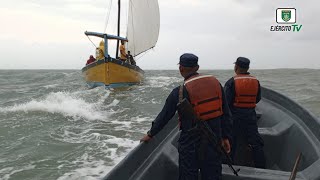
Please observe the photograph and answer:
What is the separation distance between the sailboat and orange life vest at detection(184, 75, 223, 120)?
16.9 meters

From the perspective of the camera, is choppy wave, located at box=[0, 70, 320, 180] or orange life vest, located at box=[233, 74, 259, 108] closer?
orange life vest, located at box=[233, 74, 259, 108]

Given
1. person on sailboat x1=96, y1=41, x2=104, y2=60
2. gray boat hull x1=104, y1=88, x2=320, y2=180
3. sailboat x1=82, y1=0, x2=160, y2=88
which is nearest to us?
gray boat hull x1=104, y1=88, x2=320, y2=180

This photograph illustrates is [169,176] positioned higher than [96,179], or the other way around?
[169,176]

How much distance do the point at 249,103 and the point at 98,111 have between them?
929 centimetres

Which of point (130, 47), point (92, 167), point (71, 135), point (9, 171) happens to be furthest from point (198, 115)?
point (130, 47)

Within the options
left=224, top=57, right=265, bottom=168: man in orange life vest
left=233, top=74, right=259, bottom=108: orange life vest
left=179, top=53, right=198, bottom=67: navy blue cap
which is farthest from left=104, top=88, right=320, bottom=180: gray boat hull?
left=179, top=53, right=198, bottom=67: navy blue cap

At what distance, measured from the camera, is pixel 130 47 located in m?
28.4

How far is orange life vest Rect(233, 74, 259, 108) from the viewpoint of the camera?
4.33 metres

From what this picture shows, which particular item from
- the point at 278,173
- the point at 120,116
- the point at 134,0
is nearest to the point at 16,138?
the point at 120,116

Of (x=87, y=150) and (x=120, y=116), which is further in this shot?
(x=120, y=116)

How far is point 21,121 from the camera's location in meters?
10.8

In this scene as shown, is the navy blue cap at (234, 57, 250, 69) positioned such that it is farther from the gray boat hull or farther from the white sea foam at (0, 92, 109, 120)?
the white sea foam at (0, 92, 109, 120)

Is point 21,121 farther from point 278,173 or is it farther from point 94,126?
point 278,173

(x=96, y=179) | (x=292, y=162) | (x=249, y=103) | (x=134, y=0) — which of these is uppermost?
(x=134, y=0)
